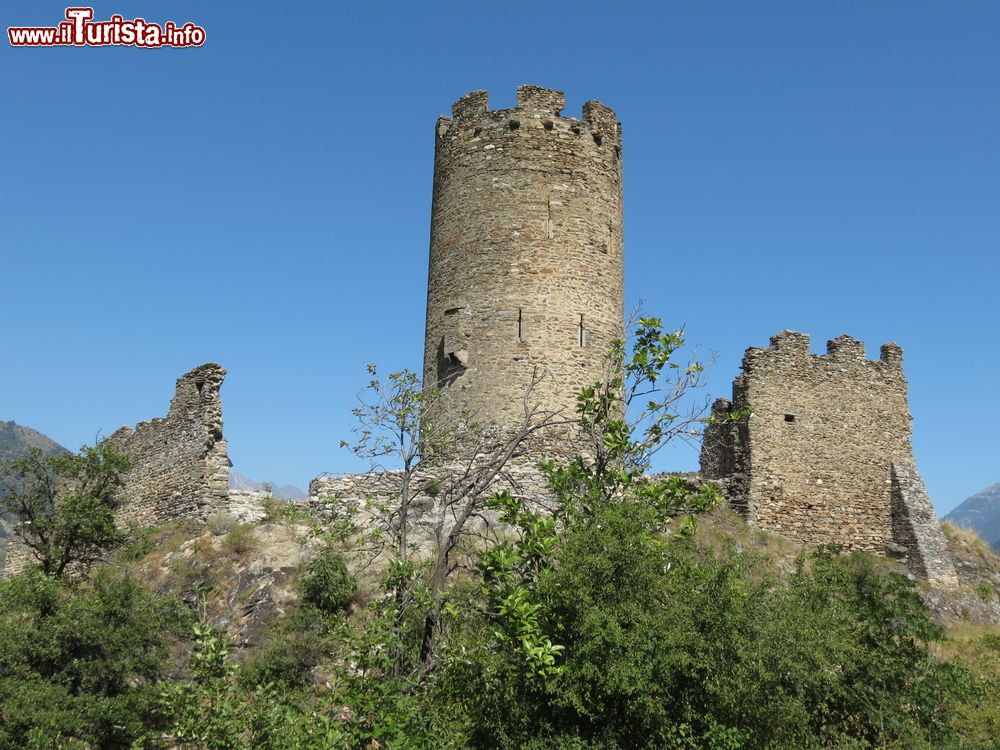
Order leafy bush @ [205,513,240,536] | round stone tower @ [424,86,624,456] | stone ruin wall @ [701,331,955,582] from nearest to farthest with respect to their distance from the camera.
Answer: round stone tower @ [424,86,624,456] → leafy bush @ [205,513,240,536] → stone ruin wall @ [701,331,955,582]

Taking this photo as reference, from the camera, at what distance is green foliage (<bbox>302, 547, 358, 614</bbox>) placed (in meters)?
17.1

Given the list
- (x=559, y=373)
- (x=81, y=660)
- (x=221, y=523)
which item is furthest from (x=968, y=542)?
(x=81, y=660)

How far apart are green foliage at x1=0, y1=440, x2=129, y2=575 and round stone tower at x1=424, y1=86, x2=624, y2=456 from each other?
812 cm

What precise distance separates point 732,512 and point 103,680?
14.8 m

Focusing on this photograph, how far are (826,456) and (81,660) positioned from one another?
17.8m

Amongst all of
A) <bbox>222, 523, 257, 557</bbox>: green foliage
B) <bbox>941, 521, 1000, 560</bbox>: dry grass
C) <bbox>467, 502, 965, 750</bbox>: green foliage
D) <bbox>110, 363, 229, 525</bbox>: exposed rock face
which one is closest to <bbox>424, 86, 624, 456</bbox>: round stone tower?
<bbox>222, 523, 257, 557</bbox>: green foliage

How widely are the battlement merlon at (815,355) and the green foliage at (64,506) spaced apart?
1606 centimetres

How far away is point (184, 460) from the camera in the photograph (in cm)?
2275

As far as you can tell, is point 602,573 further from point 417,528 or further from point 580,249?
point 580,249

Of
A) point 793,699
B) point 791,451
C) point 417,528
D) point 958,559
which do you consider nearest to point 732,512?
point 791,451

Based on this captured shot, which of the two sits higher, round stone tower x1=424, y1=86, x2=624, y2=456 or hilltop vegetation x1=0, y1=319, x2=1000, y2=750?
round stone tower x1=424, y1=86, x2=624, y2=456

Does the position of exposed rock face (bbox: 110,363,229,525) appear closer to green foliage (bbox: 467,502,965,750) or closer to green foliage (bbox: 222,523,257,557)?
green foliage (bbox: 222,523,257,557)

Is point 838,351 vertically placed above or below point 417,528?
above

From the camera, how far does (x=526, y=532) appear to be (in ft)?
39.0
